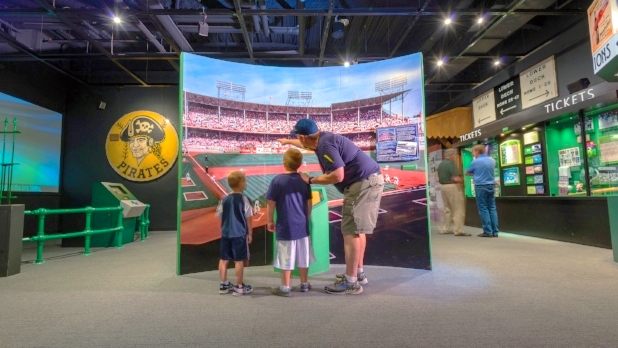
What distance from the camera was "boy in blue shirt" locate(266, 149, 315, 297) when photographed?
99.7 inches

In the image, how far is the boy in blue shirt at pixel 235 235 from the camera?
2617 mm

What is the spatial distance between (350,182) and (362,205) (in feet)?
0.75

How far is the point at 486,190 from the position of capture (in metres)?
5.88

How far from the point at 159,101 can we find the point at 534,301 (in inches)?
347

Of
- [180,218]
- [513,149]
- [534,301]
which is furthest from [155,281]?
[513,149]

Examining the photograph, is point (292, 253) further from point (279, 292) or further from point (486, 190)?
point (486, 190)

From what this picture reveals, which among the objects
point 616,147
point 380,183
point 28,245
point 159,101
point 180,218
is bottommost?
point 28,245

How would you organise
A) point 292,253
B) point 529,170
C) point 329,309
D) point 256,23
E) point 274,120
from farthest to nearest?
1. point 529,170
2. point 256,23
3. point 274,120
4. point 292,253
5. point 329,309

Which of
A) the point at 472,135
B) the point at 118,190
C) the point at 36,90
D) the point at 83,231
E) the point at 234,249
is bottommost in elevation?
the point at 83,231

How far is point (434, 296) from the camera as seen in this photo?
2.43 m

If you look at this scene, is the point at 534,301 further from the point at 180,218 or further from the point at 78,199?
the point at 78,199

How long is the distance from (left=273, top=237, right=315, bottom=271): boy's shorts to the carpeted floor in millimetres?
257

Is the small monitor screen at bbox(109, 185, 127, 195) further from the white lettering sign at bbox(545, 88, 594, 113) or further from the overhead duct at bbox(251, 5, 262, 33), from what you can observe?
the white lettering sign at bbox(545, 88, 594, 113)

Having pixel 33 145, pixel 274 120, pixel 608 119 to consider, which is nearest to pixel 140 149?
pixel 33 145
